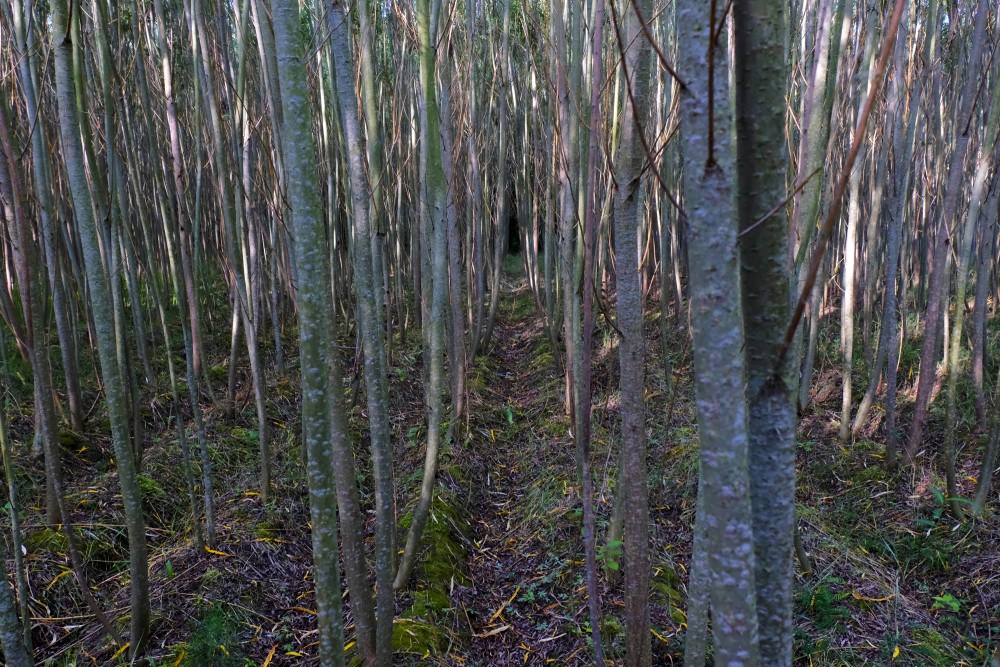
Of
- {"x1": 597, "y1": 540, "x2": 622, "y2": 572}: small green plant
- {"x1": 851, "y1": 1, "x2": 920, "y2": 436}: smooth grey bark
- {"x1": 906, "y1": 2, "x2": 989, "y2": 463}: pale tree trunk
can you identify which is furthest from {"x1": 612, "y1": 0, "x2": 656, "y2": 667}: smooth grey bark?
{"x1": 851, "y1": 1, "x2": 920, "y2": 436}: smooth grey bark

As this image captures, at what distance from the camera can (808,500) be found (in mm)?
4031

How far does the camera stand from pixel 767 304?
1.05 m

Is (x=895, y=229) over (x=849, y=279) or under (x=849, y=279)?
over

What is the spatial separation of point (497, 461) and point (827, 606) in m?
2.53

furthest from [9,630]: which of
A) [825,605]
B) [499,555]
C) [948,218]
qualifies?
[948,218]

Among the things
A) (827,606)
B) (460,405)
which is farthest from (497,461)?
(827,606)

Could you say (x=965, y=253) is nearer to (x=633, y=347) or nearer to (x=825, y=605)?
(x=825, y=605)

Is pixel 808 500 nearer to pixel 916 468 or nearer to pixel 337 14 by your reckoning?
pixel 916 468

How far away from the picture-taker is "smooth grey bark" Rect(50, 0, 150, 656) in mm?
1922

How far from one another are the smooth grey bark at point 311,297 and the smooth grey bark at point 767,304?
0.97m

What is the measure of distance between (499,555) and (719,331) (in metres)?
3.06

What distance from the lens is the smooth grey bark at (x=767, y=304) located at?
999 millimetres

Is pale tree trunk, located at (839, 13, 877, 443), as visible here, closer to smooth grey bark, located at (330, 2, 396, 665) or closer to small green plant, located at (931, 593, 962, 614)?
small green plant, located at (931, 593, 962, 614)

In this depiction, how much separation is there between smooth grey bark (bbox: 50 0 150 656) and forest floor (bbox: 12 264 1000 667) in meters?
0.73
